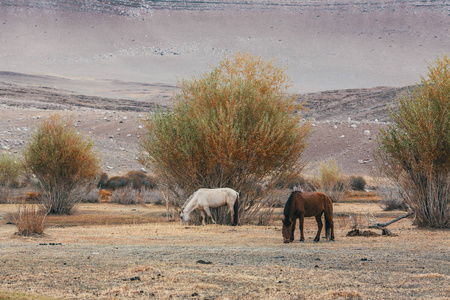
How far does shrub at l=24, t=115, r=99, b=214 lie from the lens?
26.7 metres

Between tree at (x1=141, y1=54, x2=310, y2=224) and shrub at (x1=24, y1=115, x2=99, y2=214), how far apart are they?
6562 millimetres

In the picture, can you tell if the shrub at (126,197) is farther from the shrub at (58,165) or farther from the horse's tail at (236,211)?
the horse's tail at (236,211)

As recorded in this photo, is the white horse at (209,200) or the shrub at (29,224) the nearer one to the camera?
the shrub at (29,224)

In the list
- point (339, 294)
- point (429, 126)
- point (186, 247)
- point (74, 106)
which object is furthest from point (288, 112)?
point (74, 106)

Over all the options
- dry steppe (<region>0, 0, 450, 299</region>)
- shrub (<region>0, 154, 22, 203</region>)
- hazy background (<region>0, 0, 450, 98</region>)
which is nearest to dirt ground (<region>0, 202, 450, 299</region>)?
dry steppe (<region>0, 0, 450, 299</region>)

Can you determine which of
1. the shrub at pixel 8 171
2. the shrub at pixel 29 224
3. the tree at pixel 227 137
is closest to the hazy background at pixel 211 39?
the shrub at pixel 8 171

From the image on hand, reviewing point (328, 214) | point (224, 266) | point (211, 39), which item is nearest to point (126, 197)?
point (328, 214)

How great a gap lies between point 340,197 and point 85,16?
11822 cm

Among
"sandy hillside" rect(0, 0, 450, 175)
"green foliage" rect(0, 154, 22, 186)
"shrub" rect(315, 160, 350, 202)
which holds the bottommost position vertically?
"shrub" rect(315, 160, 350, 202)

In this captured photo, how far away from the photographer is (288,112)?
21.1 m

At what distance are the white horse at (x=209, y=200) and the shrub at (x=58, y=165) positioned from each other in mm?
9323

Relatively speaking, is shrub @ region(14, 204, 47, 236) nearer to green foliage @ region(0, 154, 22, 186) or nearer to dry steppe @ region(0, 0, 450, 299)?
dry steppe @ region(0, 0, 450, 299)

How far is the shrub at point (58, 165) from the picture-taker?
1051 inches

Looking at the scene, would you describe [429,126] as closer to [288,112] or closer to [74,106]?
[288,112]
